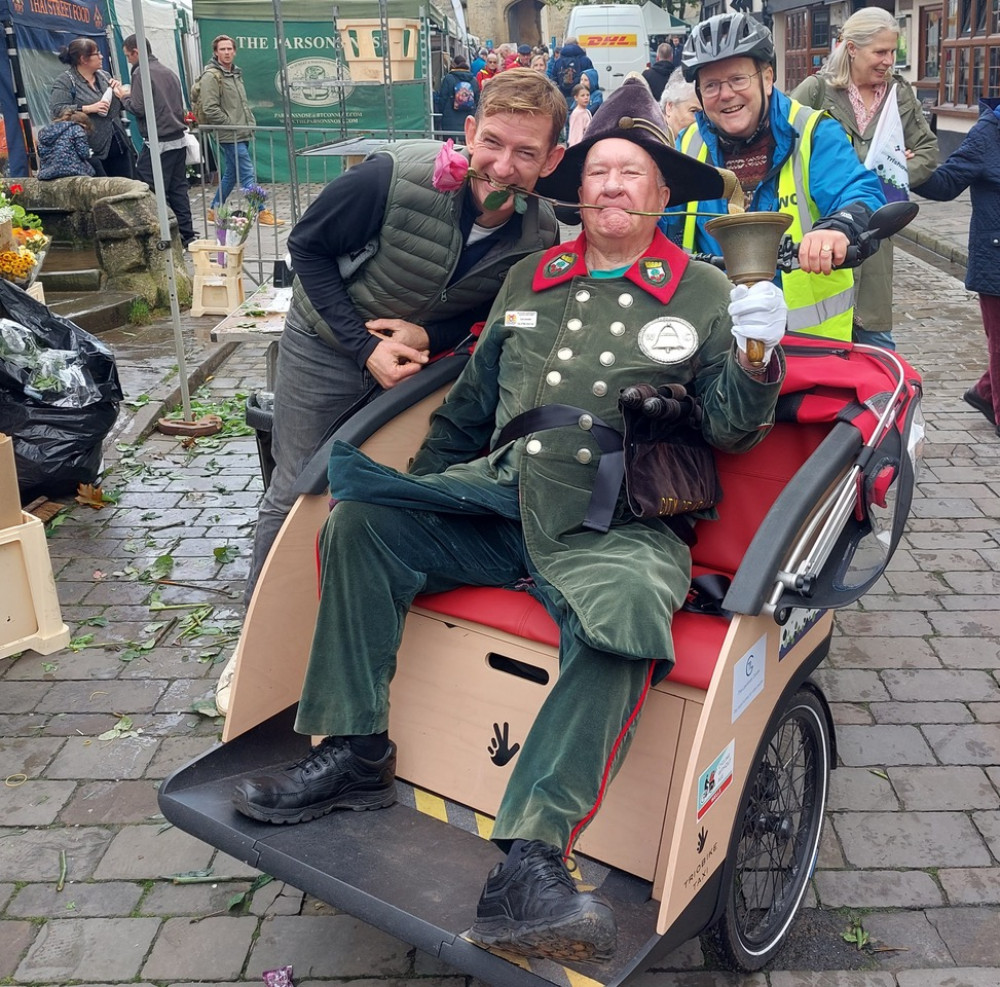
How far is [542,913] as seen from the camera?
220cm

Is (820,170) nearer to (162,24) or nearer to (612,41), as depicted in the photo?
(162,24)

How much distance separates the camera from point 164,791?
2717 millimetres

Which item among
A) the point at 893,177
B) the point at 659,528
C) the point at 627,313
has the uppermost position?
the point at 893,177

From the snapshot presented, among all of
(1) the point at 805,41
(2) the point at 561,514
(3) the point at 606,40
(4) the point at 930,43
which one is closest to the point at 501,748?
(2) the point at 561,514

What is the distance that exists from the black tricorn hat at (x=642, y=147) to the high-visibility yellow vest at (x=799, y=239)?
19.4 inches

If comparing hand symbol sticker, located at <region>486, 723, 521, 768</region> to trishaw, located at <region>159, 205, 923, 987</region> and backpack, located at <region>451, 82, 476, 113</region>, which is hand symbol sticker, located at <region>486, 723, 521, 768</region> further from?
backpack, located at <region>451, 82, 476, 113</region>

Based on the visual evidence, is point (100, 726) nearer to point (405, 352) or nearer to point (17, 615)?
point (17, 615)

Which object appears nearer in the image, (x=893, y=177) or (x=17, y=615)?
(x=893, y=177)

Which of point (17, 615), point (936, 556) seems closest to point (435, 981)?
point (17, 615)

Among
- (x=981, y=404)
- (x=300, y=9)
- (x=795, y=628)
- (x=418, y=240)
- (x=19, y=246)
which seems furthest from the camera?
(x=300, y=9)

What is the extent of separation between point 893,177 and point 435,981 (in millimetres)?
2710

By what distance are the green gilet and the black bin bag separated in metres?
2.39

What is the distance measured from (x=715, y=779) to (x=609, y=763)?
0.22 metres

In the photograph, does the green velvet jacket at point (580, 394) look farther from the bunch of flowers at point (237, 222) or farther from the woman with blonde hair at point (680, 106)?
the bunch of flowers at point (237, 222)
